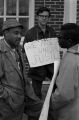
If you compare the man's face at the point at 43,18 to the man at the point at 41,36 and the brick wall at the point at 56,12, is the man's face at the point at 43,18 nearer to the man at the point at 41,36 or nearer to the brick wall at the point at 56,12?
the man at the point at 41,36

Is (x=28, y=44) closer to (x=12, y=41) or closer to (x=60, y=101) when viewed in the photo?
(x=12, y=41)

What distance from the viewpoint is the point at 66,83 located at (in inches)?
147

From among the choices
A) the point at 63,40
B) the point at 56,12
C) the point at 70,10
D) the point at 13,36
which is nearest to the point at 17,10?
the point at 56,12

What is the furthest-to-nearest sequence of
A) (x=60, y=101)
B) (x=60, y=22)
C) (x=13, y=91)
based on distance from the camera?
(x=60, y=22)
(x=13, y=91)
(x=60, y=101)

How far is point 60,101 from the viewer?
383 cm

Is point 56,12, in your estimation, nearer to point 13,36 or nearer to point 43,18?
point 43,18

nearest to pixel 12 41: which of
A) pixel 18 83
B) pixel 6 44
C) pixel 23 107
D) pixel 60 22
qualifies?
pixel 6 44

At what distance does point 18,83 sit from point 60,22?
14.7 ft

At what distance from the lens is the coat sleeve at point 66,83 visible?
12.3 feet

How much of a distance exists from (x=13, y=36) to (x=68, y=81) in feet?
3.22

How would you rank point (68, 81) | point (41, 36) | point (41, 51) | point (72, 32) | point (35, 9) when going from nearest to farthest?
1. point (68, 81)
2. point (72, 32)
3. point (41, 51)
4. point (41, 36)
5. point (35, 9)

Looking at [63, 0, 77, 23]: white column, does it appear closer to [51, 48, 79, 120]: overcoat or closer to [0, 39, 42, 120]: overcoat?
[0, 39, 42, 120]: overcoat

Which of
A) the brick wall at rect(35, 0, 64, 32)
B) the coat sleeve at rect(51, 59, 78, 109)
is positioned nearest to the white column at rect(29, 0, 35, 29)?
the brick wall at rect(35, 0, 64, 32)

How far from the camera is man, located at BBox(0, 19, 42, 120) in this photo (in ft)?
14.3
